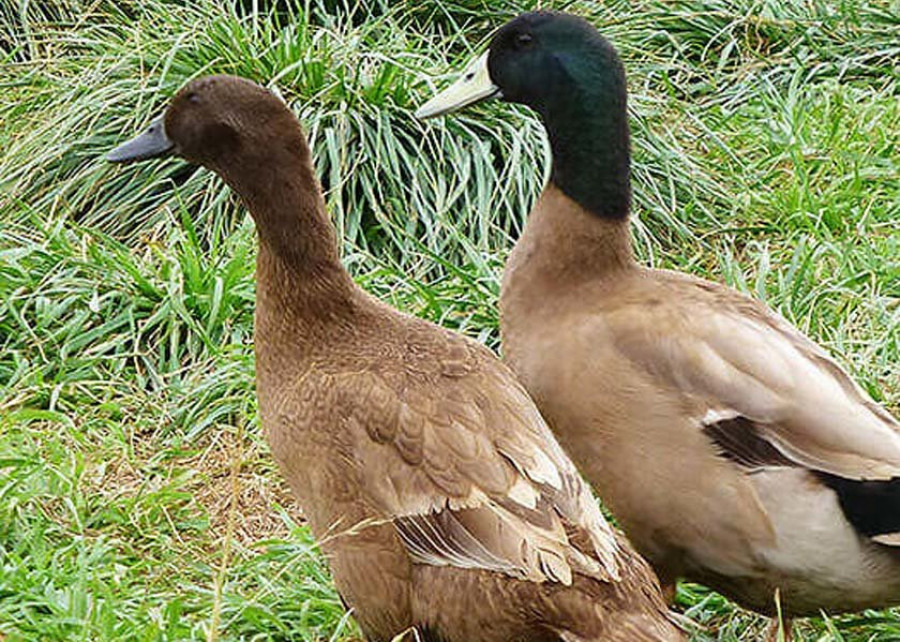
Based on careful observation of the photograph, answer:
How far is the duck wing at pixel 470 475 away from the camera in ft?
10.5

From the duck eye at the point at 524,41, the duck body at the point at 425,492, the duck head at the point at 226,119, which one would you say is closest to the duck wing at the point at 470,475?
the duck body at the point at 425,492

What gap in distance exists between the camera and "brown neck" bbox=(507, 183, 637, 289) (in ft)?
13.4

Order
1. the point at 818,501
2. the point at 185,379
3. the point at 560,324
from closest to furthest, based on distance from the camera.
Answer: the point at 818,501
the point at 560,324
the point at 185,379

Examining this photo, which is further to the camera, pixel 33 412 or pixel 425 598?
pixel 33 412

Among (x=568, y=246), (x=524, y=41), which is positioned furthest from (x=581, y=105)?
(x=568, y=246)

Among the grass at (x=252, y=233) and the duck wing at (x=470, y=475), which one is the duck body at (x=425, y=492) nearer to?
the duck wing at (x=470, y=475)

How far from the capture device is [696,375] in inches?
148

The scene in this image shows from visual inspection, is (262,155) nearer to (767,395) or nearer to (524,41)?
(524,41)

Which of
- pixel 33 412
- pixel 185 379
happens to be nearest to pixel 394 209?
pixel 185 379

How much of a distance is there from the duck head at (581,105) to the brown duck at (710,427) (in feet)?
0.47

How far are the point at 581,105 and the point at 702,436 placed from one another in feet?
3.00

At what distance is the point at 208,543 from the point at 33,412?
2.08ft

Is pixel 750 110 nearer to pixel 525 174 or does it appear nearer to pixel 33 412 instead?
pixel 525 174

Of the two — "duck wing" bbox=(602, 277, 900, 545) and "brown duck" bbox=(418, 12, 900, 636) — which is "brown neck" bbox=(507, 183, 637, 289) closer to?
"brown duck" bbox=(418, 12, 900, 636)
